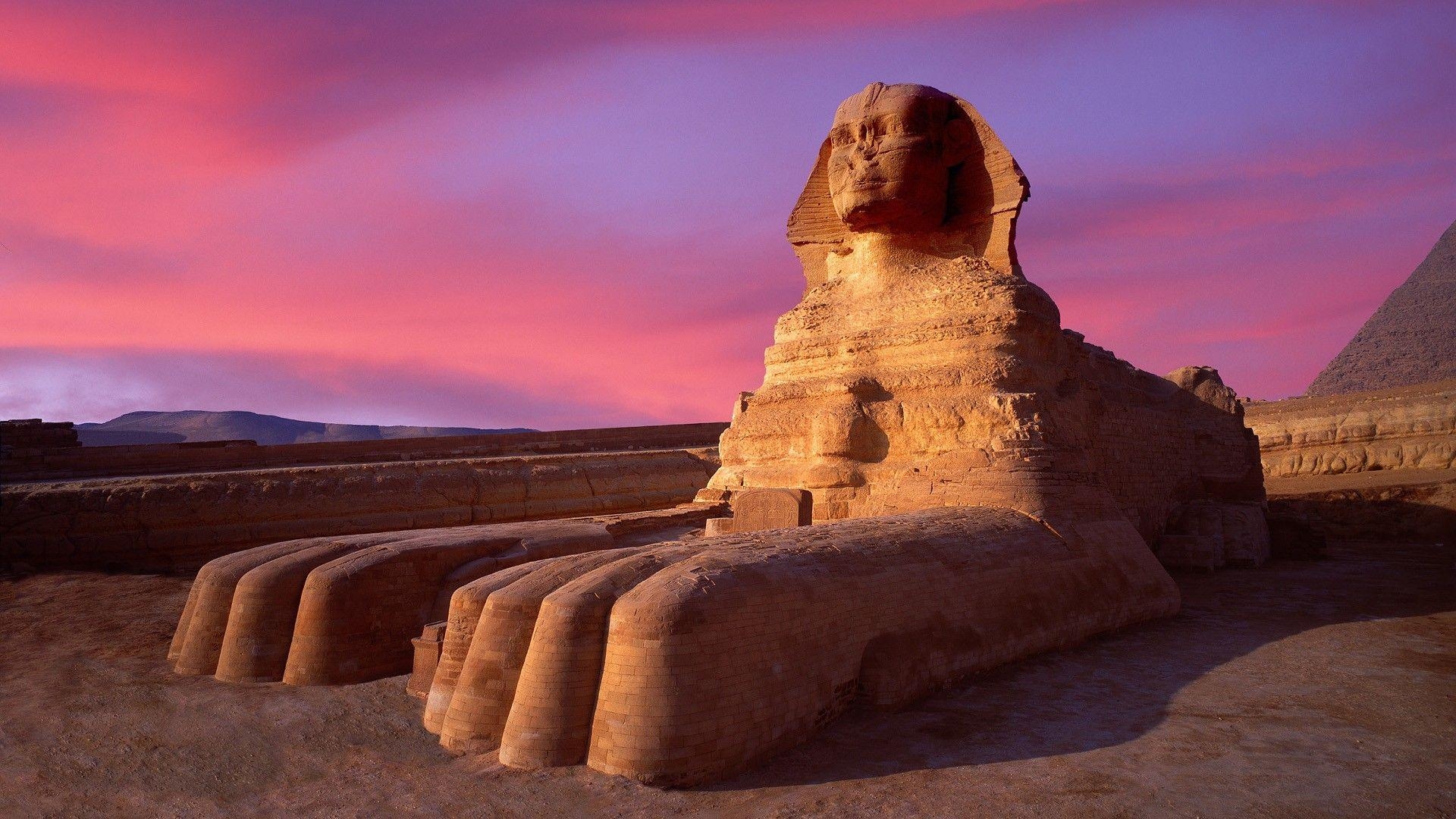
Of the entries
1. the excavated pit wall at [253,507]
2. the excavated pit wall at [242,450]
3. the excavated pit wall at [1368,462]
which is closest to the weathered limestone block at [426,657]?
the excavated pit wall at [253,507]

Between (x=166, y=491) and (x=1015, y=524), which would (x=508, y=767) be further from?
(x=166, y=491)

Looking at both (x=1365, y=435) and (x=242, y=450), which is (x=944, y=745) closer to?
(x=242, y=450)

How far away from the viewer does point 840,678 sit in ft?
14.6

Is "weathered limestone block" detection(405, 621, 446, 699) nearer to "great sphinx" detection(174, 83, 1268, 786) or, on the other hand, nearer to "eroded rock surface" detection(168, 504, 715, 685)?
"great sphinx" detection(174, 83, 1268, 786)

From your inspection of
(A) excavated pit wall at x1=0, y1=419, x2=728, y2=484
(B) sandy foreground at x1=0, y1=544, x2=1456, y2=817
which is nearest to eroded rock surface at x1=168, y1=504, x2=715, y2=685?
(B) sandy foreground at x1=0, y1=544, x2=1456, y2=817

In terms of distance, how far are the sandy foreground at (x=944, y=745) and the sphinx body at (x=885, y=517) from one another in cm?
19

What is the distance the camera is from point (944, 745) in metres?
4.16

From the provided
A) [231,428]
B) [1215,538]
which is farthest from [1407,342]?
[231,428]

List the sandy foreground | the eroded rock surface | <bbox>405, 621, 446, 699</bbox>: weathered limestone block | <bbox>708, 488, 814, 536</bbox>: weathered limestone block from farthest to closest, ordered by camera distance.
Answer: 1. <bbox>708, 488, 814, 536</bbox>: weathered limestone block
2. the eroded rock surface
3. <bbox>405, 621, 446, 699</bbox>: weathered limestone block
4. the sandy foreground

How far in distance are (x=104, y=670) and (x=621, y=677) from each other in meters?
4.55

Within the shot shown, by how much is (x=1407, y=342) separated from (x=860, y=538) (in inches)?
2193

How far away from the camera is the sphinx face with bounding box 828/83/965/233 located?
8125 mm

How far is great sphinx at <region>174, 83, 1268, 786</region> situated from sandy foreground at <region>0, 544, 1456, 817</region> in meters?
0.20

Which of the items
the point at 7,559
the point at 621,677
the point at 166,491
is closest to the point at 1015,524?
the point at 621,677
